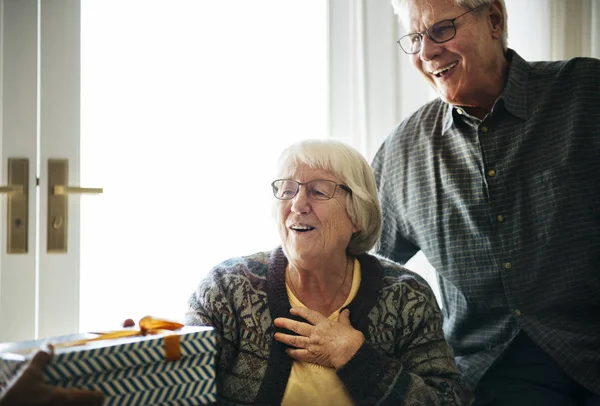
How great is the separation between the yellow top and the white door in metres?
0.81

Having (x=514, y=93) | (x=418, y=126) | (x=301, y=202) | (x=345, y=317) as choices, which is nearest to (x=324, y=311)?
(x=345, y=317)

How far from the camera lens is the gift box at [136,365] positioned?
1.08m

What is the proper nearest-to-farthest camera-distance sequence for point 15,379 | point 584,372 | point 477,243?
point 15,379, point 584,372, point 477,243

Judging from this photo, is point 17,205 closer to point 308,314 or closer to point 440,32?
point 308,314

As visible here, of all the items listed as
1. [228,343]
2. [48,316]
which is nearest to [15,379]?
[228,343]

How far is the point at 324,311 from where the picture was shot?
1551mm

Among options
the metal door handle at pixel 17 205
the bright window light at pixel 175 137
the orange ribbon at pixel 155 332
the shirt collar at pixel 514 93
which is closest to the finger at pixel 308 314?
the orange ribbon at pixel 155 332

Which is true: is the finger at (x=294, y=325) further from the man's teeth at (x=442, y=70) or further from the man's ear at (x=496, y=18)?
the man's ear at (x=496, y=18)

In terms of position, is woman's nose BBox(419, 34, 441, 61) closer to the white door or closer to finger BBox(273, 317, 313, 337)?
the white door

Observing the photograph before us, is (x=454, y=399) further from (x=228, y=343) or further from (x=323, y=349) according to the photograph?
(x=228, y=343)

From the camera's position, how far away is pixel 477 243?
1799mm

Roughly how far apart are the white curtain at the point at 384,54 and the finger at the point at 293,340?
3.44 feet

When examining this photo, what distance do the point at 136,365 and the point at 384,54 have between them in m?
1.66

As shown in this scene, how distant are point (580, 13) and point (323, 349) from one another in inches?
73.4
